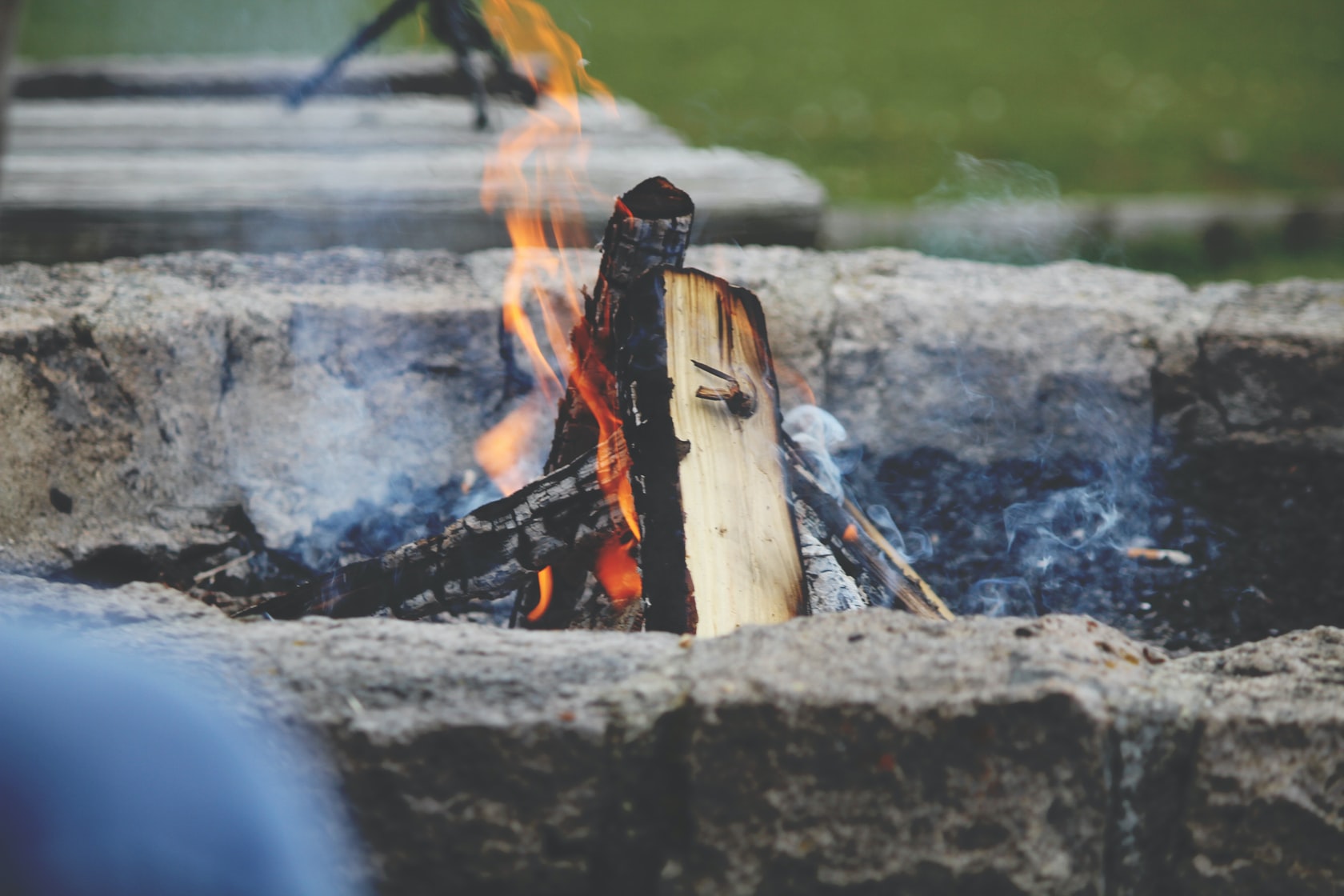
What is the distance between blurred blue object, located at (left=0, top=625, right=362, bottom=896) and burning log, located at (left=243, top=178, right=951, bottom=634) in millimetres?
622

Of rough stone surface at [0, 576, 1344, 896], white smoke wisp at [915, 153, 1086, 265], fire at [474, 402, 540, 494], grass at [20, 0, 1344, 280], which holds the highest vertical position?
grass at [20, 0, 1344, 280]

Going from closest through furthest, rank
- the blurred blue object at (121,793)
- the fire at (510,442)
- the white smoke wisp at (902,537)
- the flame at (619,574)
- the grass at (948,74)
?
the blurred blue object at (121,793)
the flame at (619,574)
the white smoke wisp at (902,537)
the fire at (510,442)
the grass at (948,74)

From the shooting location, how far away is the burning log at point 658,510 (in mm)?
1420

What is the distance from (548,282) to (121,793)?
4.68ft

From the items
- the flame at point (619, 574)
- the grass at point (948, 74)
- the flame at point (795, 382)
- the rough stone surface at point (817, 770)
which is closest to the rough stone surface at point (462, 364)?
the flame at point (795, 382)

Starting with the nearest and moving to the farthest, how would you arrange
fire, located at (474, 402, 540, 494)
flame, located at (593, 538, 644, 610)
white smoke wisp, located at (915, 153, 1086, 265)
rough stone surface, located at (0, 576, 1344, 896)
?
rough stone surface, located at (0, 576, 1344, 896), flame, located at (593, 538, 644, 610), fire, located at (474, 402, 540, 494), white smoke wisp, located at (915, 153, 1086, 265)

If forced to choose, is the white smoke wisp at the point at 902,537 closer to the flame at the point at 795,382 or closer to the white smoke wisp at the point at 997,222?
the flame at the point at 795,382

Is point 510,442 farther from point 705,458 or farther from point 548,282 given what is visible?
point 705,458

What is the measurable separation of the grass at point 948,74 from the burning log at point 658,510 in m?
2.75

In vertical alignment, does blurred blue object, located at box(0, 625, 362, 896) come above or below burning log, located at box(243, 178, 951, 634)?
below

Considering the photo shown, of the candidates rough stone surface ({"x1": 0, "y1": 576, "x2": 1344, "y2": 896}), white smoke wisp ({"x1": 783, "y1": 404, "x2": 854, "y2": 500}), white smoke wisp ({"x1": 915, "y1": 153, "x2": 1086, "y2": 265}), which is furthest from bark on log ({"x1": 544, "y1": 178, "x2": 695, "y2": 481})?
white smoke wisp ({"x1": 915, "y1": 153, "x2": 1086, "y2": 265})

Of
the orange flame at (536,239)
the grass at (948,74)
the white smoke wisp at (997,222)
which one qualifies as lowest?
the orange flame at (536,239)

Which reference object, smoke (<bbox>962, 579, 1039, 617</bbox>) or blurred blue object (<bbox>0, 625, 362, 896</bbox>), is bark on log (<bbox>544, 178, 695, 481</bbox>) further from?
blurred blue object (<bbox>0, 625, 362, 896</bbox>)

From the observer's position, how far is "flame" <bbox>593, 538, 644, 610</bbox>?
152 centimetres
